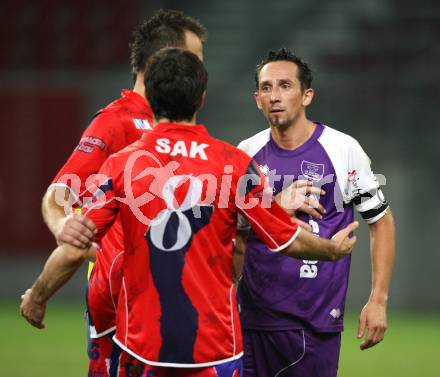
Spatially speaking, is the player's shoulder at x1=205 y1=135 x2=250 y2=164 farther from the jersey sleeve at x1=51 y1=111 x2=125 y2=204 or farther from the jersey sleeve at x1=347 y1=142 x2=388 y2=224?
the jersey sleeve at x1=347 y1=142 x2=388 y2=224

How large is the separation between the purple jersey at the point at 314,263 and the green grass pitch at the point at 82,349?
3696 mm

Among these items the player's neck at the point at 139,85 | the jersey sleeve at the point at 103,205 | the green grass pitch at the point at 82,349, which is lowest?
the green grass pitch at the point at 82,349

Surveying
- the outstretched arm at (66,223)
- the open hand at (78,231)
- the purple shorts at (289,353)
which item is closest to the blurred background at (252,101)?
the purple shorts at (289,353)

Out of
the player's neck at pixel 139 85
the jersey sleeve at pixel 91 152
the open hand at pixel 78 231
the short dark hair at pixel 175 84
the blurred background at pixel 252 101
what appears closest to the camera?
the open hand at pixel 78 231

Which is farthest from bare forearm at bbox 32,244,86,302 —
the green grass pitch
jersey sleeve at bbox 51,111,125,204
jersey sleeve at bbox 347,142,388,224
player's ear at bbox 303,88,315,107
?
the green grass pitch

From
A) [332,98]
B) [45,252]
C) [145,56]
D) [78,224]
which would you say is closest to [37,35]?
[45,252]

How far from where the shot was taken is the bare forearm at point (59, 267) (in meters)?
3.22

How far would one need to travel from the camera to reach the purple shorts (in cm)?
434

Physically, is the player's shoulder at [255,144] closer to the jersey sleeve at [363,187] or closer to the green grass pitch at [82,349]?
the jersey sleeve at [363,187]

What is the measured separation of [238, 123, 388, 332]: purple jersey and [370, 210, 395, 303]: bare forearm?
0.19 ft

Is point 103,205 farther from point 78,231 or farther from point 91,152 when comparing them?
point 91,152

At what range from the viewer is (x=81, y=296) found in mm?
12875

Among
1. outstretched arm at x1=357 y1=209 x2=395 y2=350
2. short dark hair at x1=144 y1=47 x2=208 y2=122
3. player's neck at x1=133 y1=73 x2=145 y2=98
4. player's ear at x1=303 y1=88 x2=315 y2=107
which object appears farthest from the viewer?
player's ear at x1=303 y1=88 x2=315 y2=107

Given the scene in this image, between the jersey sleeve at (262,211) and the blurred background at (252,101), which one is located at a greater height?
the blurred background at (252,101)
